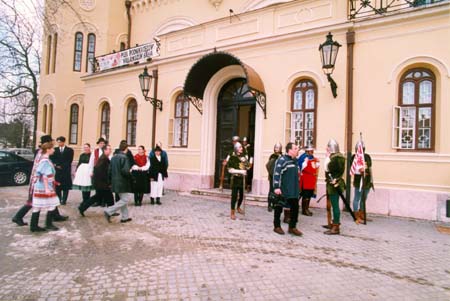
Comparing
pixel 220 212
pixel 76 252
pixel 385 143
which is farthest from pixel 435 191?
pixel 76 252

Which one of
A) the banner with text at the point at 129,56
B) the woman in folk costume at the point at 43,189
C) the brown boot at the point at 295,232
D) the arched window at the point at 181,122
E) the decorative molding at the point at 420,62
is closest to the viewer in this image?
the woman in folk costume at the point at 43,189

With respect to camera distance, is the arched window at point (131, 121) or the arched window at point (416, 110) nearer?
the arched window at point (416, 110)

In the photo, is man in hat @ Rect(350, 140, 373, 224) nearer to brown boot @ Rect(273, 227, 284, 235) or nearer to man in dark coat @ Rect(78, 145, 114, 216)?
brown boot @ Rect(273, 227, 284, 235)

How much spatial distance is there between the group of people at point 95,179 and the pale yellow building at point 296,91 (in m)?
2.72

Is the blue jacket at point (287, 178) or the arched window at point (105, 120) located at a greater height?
the arched window at point (105, 120)

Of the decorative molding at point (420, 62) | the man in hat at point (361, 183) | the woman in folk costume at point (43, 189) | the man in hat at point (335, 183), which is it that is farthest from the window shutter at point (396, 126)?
the woman in folk costume at point (43, 189)

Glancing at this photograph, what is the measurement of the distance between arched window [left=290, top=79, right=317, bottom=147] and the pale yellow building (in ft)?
0.10

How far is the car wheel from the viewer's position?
13742 mm

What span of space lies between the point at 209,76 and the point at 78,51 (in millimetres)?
11047

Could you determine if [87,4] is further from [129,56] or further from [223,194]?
[223,194]

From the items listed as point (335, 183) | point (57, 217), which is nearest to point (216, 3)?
point (335, 183)

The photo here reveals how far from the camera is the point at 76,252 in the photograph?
5.09 meters

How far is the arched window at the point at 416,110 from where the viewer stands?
809cm

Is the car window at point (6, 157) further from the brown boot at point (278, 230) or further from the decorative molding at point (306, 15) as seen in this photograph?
the brown boot at point (278, 230)
